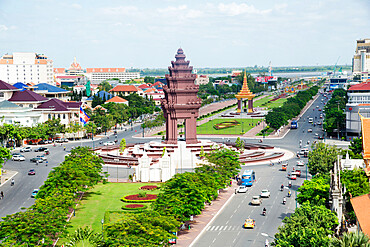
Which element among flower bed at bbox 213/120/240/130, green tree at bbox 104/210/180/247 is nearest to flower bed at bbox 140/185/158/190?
green tree at bbox 104/210/180/247

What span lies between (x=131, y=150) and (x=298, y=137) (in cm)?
4729

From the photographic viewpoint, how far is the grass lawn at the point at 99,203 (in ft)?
222

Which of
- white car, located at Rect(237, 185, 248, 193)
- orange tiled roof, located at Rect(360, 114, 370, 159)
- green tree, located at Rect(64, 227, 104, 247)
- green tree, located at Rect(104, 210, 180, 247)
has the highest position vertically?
orange tiled roof, located at Rect(360, 114, 370, 159)

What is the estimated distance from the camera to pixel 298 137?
14938 centimetres

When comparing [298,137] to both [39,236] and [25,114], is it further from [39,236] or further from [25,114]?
[39,236]

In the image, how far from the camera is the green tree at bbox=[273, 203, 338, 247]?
158ft

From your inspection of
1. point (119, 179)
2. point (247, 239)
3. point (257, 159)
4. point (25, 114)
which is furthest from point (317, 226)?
point (25, 114)

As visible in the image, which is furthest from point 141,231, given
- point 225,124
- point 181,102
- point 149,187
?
point 225,124

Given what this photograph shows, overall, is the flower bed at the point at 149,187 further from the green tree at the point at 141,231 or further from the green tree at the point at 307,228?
the green tree at the point at 307,228

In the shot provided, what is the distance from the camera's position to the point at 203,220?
69812 millimetres

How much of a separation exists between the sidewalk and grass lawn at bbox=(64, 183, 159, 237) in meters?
9.49

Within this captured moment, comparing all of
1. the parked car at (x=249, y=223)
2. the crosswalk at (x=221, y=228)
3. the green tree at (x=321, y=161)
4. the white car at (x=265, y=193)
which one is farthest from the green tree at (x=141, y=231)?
the green tree at (x=321, y=161)

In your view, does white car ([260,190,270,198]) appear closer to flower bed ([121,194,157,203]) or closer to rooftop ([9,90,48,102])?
flower bed ([121,194,157,203])

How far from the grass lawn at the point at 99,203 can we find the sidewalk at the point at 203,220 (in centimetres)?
949
